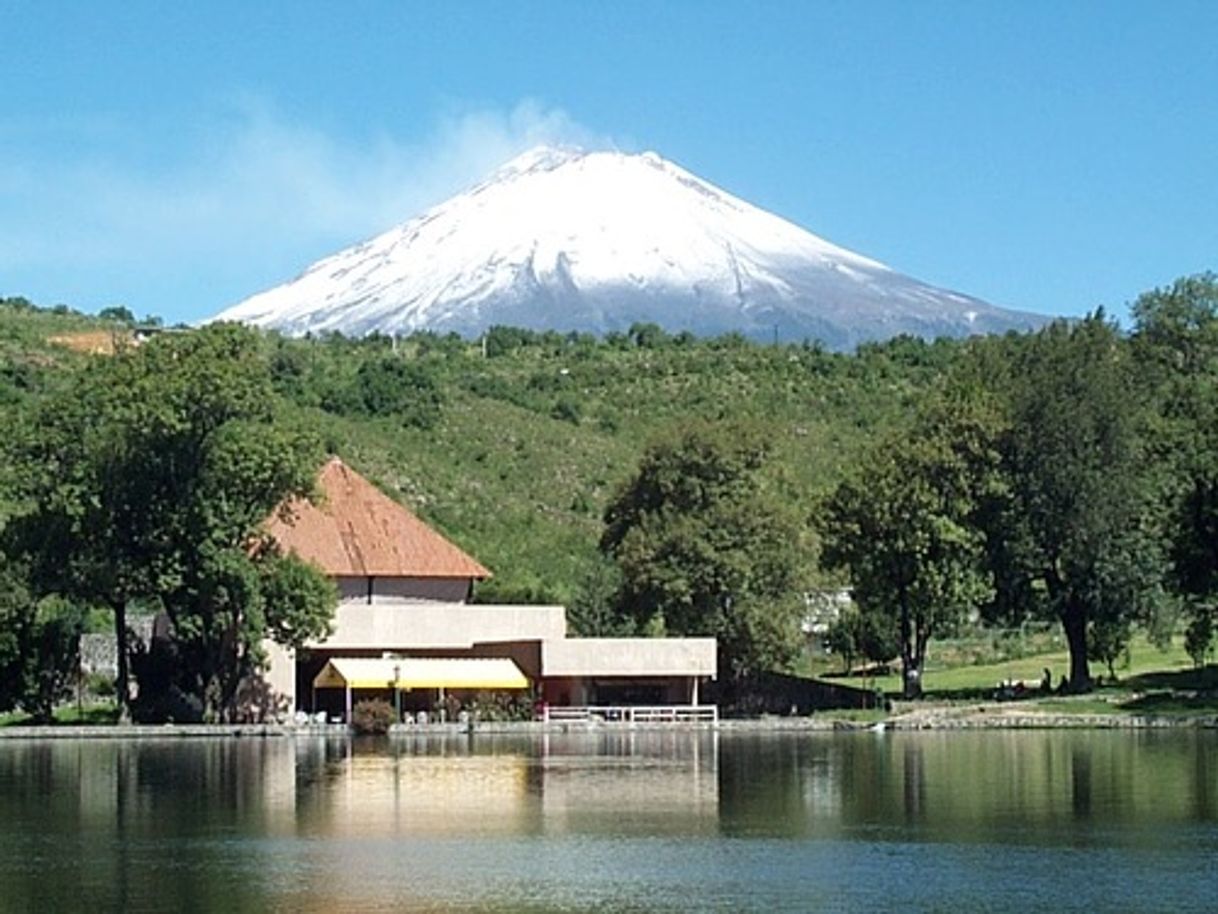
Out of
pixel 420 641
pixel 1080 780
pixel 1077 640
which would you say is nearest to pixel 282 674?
pixel 420 641

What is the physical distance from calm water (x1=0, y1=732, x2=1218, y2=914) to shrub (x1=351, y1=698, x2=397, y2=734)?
11199 millimetres

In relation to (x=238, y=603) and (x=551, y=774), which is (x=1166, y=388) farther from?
(x=551, y=774)

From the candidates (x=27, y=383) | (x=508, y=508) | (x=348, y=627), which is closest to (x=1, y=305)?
(x=27, y=383)

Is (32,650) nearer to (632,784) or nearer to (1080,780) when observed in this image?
(632,784)

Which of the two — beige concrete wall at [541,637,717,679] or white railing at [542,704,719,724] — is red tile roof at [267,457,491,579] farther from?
white railing at [542,704,719,724]

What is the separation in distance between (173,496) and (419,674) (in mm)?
10345

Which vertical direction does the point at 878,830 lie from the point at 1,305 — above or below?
below

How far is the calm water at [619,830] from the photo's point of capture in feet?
104

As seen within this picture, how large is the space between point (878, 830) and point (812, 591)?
138ft

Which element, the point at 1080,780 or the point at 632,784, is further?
the point at 632,784

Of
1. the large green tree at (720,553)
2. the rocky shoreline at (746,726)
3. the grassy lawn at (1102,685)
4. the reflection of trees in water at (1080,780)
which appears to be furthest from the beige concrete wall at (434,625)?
the reflection of trees in water at (1080,780)

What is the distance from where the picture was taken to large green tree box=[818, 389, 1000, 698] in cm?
7788

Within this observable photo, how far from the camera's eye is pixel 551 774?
2121 inches

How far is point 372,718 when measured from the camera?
74.0 metres
